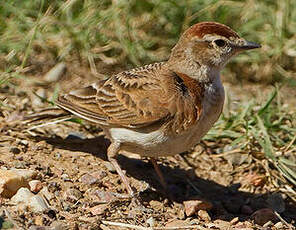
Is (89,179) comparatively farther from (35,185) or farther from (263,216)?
(263,216)

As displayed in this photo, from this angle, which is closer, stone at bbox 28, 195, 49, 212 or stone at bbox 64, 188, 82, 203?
stone at bbox 28, 195, 49, 212

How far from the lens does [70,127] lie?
6.20m

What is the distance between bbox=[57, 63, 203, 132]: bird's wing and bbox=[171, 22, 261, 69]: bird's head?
241 millimetres

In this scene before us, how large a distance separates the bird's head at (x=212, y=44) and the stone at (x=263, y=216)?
4.57ft

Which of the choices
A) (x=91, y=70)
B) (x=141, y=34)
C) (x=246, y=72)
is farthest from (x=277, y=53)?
(x=91, y=70)

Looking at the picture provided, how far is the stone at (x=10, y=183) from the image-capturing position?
179 inches

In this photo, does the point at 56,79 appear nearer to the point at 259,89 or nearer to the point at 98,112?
the point at 98,112

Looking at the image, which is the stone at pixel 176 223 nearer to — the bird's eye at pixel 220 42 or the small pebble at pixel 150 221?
the small pebble at pixel 150 221

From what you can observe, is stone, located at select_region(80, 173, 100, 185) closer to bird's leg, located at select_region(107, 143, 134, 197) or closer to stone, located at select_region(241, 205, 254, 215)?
bird's leg, located at select_region(107, 143, 134, 197)

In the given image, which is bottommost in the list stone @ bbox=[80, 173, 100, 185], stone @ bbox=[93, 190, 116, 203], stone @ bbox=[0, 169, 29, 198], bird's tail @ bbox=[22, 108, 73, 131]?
stone @ bbox=[93, 190, 116, 203]

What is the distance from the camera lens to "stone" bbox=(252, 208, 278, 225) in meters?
5.32

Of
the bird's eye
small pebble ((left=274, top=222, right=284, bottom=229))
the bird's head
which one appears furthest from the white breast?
small pebble ((left=274, top=222, right=284, bottom=229))

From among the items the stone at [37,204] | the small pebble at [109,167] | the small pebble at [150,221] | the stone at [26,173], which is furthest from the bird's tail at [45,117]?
the small pebble at [150,221]

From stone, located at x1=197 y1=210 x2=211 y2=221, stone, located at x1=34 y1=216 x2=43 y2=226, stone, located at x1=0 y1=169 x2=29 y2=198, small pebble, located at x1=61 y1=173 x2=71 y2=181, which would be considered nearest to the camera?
stone, located at x1=34 y1=216 x2=43 y2=226
